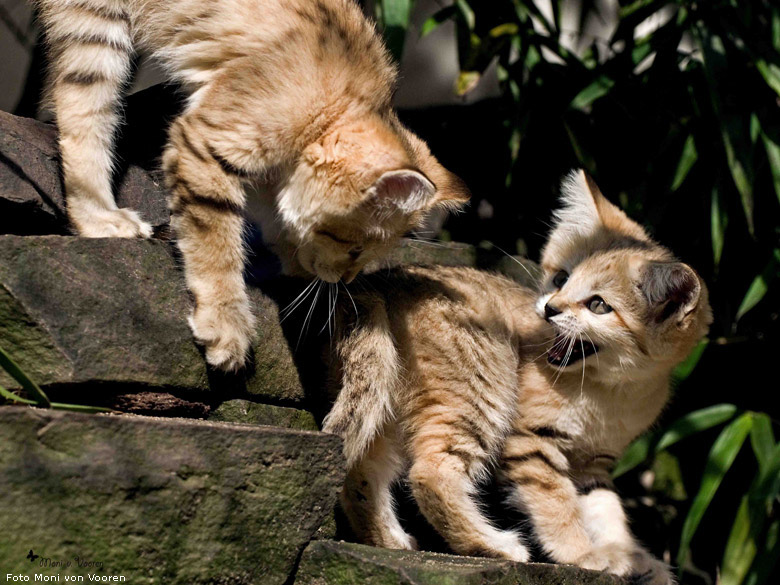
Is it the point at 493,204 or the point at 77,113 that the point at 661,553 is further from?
the point at 77,113

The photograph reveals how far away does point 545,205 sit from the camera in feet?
15.0

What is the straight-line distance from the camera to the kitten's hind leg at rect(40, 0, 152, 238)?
255cm

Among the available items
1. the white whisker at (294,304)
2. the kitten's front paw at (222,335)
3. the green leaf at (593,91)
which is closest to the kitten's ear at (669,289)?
the white whisker at (294,304)

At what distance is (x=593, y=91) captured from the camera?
372 centimetres

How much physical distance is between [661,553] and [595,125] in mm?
2360

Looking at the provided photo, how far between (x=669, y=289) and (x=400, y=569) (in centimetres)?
145

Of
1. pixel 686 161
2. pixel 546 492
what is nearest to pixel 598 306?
pixel 546 492

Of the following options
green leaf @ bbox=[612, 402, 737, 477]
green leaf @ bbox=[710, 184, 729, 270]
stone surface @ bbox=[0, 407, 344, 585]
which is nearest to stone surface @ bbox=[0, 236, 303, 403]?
stone surface @ bbox=[0, 407, 344, 585]

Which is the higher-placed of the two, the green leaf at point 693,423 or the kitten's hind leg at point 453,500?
the kitten's hind leg at point 453,500

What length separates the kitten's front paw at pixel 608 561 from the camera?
2551 millimetres

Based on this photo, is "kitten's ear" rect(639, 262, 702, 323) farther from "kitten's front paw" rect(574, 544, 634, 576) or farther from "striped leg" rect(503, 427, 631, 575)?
"kitten's front paw" rect(574, 544, 634, 576)

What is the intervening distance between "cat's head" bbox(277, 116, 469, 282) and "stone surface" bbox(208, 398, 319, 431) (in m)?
0.43

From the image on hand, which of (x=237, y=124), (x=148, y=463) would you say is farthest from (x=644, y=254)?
(x=148, y=463)

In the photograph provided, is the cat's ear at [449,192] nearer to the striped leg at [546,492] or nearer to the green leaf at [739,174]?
the striped leg at [546,492]
